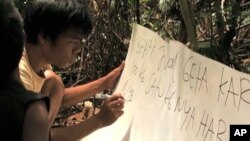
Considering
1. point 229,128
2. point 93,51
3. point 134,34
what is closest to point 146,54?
point 134,34

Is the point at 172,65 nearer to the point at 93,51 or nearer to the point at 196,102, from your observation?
the point at 196,102

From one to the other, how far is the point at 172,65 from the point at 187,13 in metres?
0.44

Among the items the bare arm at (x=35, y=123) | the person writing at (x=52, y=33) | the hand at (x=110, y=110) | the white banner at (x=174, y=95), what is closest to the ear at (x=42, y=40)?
the person writing at (x=52, y=33)

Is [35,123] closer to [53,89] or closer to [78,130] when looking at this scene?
[78,130]

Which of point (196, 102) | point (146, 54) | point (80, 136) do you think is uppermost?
point (146, 54)

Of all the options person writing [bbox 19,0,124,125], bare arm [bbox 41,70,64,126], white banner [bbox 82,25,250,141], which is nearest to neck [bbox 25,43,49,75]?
person writing [bbox 19,0,124,125]

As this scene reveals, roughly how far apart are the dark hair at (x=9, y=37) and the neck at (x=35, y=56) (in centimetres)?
62

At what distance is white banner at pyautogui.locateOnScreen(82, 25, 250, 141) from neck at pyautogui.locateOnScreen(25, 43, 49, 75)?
13.2 inches

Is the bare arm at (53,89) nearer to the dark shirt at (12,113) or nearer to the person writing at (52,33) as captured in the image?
the person writing at (52,33)

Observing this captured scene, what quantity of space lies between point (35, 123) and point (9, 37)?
147 mm

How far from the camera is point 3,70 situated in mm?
809

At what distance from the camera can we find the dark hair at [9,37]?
2.55 ft

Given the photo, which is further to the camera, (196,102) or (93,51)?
(93,51)

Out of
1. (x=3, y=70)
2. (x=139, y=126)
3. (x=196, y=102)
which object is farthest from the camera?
(x=139, y=126)
